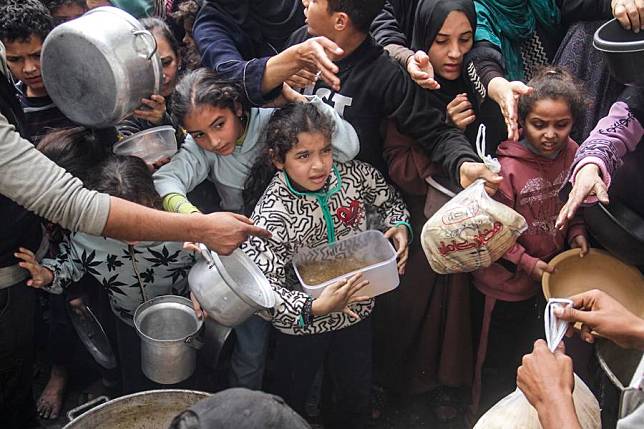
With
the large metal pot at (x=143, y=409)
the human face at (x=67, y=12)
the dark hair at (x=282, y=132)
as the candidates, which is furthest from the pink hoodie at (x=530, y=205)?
the human face at (x=67, y=12)

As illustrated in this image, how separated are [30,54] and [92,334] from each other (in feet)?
4.10

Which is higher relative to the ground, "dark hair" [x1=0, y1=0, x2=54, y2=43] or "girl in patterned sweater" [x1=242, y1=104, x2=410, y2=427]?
"dark hair" [x1=0, y1=0, x2=54, y2=43]

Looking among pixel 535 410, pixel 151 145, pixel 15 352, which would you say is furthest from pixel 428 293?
pixel 15 352

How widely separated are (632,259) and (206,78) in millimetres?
1811

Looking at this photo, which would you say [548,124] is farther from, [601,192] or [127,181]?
[127,181]

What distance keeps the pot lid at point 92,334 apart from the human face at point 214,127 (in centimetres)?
94

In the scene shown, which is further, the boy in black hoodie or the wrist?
the boy in black hoodie

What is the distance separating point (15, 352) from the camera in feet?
8.50

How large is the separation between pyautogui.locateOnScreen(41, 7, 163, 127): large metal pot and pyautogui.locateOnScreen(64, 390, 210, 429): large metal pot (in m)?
1.03

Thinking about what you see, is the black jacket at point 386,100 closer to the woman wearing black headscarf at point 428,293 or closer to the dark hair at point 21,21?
the woman wearing black headscarf at point 428,293

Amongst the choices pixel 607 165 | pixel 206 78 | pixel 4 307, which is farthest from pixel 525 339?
pixel 4 307

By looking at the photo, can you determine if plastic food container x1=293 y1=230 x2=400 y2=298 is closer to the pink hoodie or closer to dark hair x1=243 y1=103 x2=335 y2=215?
dark hair x1=243 y1=103 x2=335 y2=215

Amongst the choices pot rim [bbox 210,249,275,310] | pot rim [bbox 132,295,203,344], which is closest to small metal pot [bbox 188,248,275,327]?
pot rim [bbox 210,249,275,310]

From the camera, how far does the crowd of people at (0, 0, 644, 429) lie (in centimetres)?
249
